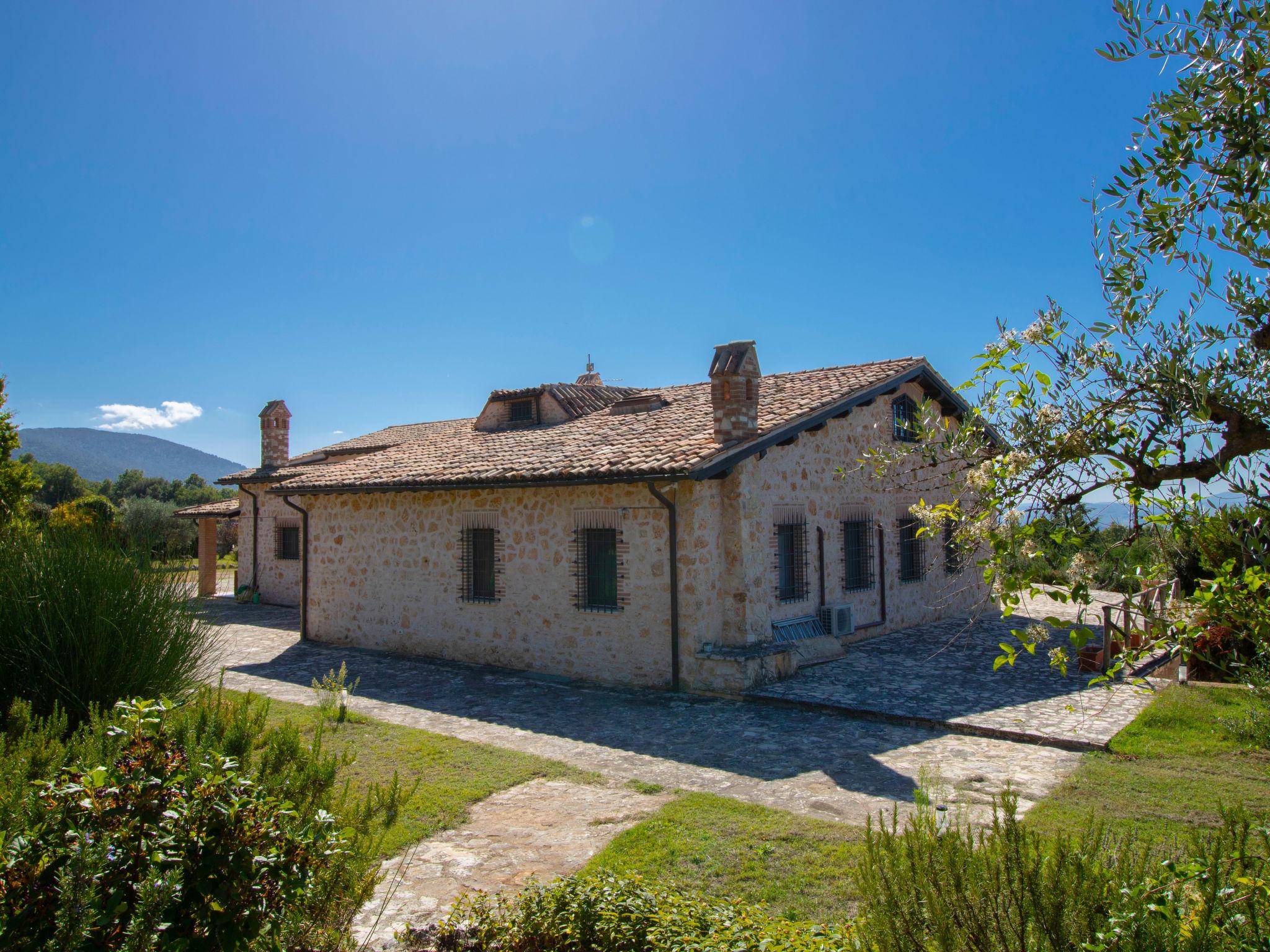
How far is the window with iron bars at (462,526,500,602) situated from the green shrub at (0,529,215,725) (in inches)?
261

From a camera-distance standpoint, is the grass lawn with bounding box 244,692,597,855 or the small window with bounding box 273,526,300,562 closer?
the grass lawn with bounding box 244,692,597,855

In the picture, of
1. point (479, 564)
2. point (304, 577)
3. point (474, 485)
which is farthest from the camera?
point (304, 577)

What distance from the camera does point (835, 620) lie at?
42.6 ft

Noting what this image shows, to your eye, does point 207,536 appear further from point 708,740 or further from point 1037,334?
point 1037,334

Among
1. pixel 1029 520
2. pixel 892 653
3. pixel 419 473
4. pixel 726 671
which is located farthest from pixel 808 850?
pixel 419 473

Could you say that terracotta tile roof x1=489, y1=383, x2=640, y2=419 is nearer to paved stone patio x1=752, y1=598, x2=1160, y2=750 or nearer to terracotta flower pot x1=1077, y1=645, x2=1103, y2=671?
paved stone patio x1=752, y1=598, x2=1160, y2=750

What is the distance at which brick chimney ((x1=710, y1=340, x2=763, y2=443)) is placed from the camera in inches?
430

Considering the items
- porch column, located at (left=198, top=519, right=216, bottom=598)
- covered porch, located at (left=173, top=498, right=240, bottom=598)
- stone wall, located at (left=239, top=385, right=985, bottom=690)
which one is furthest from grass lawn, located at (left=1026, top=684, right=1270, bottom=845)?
porch column, located at (left=198, top=519, right=216, bottom=598)

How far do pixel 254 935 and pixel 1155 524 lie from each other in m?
3.44

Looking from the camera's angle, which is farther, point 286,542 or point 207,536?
point 207,536

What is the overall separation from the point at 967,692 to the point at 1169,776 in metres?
3.40

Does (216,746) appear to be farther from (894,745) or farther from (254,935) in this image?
(894,745)

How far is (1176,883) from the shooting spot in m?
2.58

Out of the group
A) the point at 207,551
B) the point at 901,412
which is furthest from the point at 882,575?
the point at 207,551
